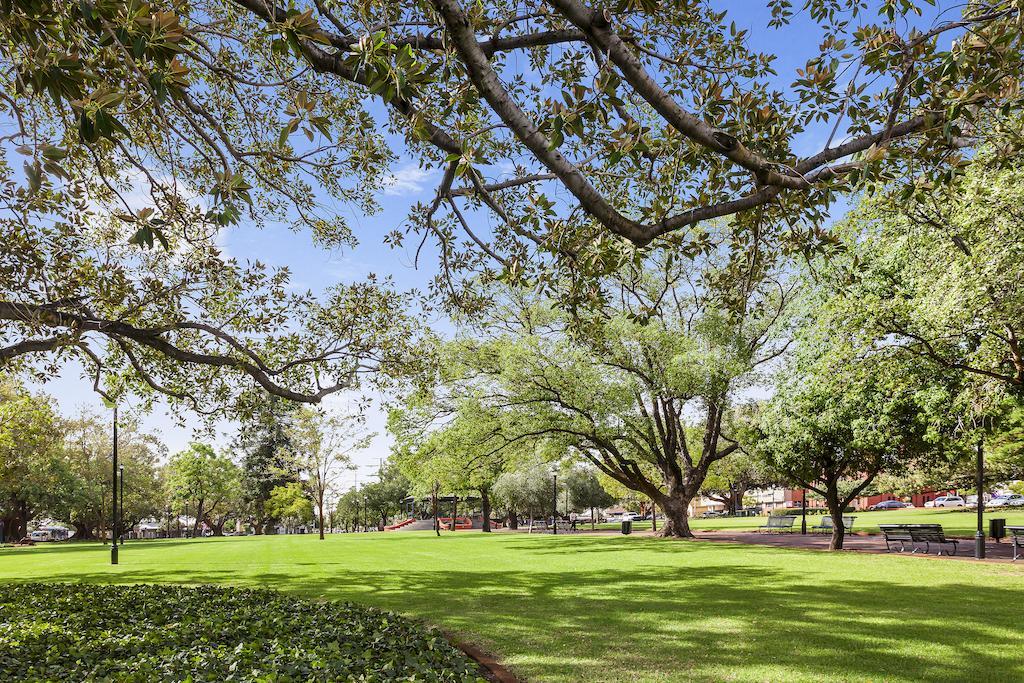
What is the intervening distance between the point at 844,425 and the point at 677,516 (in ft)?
40.9

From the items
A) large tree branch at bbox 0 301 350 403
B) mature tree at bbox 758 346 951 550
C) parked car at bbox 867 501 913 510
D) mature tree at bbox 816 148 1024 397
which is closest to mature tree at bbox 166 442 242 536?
large tree branch at bbox 0 301 350 403

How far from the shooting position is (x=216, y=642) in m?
8.09

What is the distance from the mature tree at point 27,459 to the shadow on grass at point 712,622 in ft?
37.5

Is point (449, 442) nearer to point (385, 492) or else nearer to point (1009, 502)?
point (385, 492)

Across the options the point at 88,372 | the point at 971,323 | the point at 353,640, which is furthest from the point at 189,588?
the point at 971,323

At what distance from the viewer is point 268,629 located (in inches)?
349

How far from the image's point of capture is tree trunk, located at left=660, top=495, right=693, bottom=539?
31203 mm

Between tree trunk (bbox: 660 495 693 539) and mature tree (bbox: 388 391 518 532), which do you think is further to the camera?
tree trunk (bbox: 660 495 693 539)

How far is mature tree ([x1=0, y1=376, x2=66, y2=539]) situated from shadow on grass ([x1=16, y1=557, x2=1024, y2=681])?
11.4 metres

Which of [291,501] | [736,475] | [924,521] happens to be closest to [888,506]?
[924,521]

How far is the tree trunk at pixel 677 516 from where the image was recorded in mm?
31203

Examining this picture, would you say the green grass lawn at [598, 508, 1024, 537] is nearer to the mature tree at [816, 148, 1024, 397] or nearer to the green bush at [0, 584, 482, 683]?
the mature tree at [816, 148, 1024, 397]

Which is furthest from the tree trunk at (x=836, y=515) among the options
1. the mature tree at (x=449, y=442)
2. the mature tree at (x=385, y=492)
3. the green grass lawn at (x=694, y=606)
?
the mature tree at (x=385, y=492)

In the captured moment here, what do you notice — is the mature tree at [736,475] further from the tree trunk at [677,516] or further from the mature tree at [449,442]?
the mature tree at [449,442]
